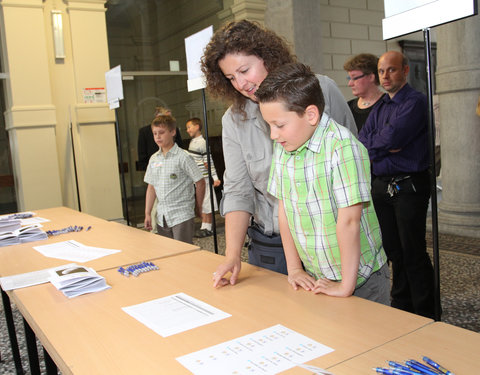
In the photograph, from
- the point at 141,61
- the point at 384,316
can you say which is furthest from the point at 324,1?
the point at 384,316

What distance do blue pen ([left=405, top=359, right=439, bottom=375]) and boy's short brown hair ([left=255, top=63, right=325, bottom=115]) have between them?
687mm

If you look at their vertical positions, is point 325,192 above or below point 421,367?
above

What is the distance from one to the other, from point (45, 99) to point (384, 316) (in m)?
5.60

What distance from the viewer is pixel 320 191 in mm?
1348

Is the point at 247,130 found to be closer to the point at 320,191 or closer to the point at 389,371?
the point at 320,191

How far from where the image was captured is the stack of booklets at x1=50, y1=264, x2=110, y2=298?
1.54m

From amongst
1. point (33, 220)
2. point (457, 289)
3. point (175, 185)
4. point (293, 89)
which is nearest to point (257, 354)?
point (293, 89)

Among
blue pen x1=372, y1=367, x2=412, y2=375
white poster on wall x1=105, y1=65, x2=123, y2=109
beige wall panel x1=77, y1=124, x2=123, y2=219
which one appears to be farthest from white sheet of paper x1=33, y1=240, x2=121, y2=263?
beige wall panel x1=77, y1=124, x2=123, y2=219

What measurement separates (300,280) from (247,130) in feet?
1.93

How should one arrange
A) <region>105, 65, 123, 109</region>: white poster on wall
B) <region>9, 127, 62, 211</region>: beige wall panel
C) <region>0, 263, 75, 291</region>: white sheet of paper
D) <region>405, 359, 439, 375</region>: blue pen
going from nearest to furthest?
<region>405, 359, 439, 375</region>: blue pen → <region>0, 263, 75, 291</region>: white sheet of paper → <region>105, 65, 123, 109</region>: white poster on wall → <region>9, 127, 62, 211</region>: beige wall panel

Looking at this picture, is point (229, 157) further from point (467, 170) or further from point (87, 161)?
point (87, 161)

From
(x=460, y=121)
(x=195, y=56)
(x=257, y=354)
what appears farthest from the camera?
(x=460, y=121)

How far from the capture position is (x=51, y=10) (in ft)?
19.3

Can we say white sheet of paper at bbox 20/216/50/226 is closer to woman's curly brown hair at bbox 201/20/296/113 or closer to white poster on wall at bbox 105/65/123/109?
white poster on wall at bbox 105/65/123/109
